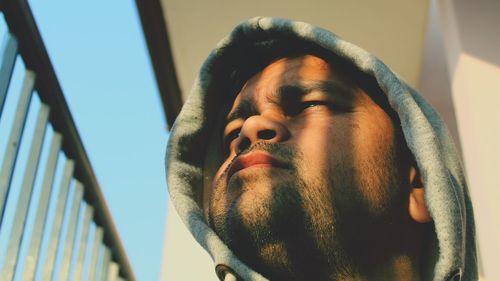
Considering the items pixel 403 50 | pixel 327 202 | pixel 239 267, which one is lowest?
pixel 239 267

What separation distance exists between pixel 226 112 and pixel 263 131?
0.85ft

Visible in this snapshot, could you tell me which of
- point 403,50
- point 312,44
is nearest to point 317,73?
point 312,44

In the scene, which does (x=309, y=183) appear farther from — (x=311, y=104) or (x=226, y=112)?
(x=226, y=112)

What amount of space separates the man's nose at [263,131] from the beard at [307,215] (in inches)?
0.9

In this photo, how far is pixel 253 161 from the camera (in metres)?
0.81

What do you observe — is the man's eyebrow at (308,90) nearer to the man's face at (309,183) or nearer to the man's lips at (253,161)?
the man's face at (309,183)

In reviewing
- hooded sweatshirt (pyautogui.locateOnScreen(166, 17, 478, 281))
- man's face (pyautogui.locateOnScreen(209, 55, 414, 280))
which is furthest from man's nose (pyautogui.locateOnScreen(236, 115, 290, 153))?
hooded sweatshirt (pyautogui.locateOnScreen(166, 17, 478, 281))

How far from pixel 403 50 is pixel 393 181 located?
1.02 metres

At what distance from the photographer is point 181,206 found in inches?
38.3

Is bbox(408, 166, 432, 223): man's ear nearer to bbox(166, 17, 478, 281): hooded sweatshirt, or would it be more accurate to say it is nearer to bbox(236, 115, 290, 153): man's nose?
bbox(166, 17, 478, 281): hooded sweatshirt

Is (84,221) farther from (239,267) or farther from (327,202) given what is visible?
(327,202)

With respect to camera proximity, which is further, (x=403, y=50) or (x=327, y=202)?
(x=403, y=50)

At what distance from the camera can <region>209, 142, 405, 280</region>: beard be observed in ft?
2.55

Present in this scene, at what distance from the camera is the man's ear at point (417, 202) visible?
0.86 m
